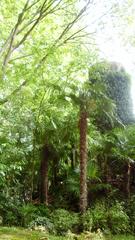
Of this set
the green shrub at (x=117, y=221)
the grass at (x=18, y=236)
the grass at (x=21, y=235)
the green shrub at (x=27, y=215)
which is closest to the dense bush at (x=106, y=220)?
the green shrub at (x=117, y=221)

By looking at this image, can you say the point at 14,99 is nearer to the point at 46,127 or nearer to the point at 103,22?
the point at 46,127

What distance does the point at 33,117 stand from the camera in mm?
12305

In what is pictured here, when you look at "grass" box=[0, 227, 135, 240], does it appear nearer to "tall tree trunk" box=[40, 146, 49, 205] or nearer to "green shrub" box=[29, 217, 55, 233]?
"green shrub" box=[29, 217, 55, 233]

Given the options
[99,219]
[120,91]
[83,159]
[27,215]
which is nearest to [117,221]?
[99,219]

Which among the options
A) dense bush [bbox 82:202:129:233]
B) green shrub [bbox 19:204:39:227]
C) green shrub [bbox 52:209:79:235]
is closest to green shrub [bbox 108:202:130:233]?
dense bush [bbox 82:202:129:233]

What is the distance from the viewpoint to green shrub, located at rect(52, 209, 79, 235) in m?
9.49

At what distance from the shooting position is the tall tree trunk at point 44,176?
12.2 meters

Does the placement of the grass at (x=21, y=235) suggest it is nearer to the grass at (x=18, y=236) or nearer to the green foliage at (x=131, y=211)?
the grass at (x=18, y=236)

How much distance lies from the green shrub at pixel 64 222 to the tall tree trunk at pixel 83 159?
0.52 m

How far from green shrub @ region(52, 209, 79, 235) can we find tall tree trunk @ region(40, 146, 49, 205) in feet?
6.52

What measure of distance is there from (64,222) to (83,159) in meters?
2.00

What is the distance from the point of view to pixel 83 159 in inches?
418

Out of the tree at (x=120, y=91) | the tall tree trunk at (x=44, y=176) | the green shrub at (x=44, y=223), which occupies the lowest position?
the green shrub at (x=44, y=223)

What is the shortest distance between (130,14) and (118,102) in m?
4.46
